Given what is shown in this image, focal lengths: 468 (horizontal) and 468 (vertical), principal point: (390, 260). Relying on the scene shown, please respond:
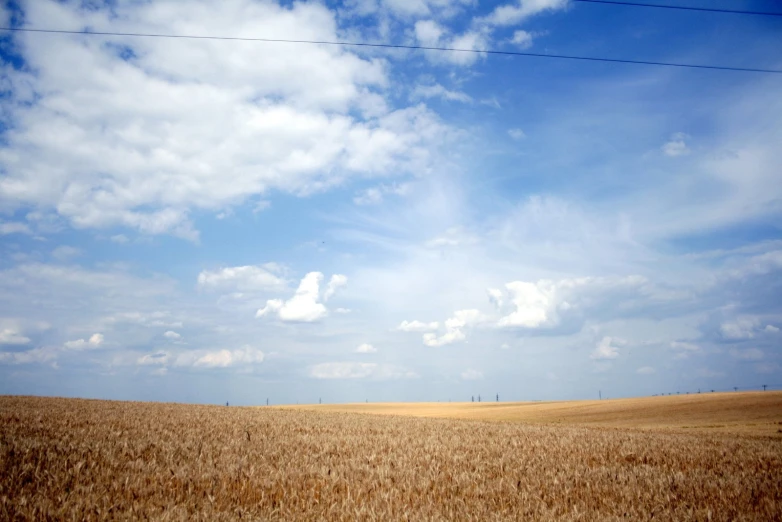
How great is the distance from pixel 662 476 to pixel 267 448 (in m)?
9.41

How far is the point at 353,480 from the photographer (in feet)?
28.5

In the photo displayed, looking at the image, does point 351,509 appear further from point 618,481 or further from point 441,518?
point 618,481

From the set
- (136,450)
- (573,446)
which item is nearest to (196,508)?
(136,450)

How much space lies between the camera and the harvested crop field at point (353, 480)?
6734mm

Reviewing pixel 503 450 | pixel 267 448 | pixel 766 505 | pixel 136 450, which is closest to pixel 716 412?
pixel 503 450

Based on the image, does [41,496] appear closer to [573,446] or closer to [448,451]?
[448,451]

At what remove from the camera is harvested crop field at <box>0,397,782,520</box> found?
22.1 feet

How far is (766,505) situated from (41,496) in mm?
11354

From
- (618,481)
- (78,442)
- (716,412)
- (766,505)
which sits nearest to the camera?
(766,505)

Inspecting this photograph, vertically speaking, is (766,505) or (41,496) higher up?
(41,496)

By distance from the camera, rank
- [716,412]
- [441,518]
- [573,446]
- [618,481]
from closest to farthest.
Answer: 1. [441,518]
2. [618,481]
3. [573,446]
4. [716,412]

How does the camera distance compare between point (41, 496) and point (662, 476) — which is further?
point (662, 476)

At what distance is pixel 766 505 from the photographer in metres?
7.88

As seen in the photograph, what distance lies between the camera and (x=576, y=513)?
6953 millimetres
